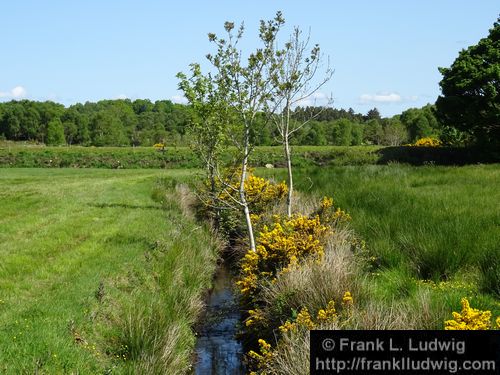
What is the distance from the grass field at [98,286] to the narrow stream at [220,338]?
41 centimetres

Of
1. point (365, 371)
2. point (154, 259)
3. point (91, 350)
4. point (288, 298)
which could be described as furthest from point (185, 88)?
point (365, 371)

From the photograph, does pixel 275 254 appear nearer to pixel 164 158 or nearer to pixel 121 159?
pixel 121 159

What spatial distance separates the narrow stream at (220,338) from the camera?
8.68 metres

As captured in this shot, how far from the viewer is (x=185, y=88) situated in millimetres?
13367

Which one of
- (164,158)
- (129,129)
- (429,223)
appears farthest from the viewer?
(129,129)

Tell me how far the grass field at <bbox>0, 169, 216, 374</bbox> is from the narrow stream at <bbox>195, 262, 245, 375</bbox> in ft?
1.36

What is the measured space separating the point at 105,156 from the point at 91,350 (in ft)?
131

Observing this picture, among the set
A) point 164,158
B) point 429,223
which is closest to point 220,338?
point 429,223

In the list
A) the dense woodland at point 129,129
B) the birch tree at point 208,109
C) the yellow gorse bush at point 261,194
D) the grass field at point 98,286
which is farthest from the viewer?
the dense woodland at point 129,129

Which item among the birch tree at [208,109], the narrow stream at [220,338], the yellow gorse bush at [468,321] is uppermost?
the birch tree at [208,109]

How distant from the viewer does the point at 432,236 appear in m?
9.66

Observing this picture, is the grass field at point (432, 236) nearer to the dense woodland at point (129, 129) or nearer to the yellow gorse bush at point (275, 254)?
the yellow gorse bush at point (275, 254)

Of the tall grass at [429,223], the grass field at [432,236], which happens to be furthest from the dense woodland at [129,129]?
the grass field at [432,236]

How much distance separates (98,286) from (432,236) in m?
5.72
